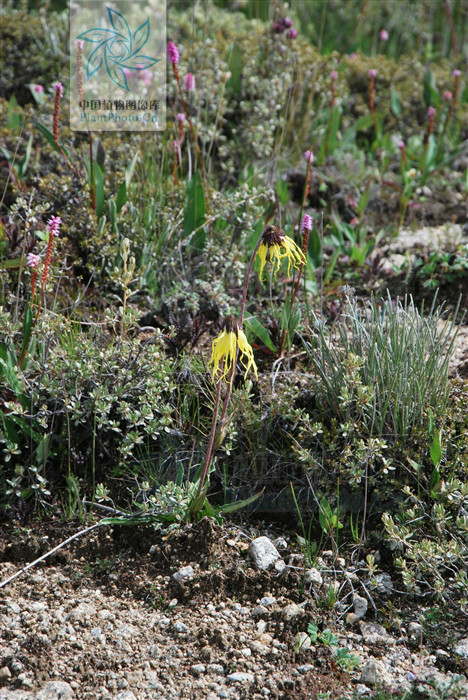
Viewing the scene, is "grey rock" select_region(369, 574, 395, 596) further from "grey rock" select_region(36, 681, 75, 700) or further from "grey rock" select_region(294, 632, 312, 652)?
"grey rock" select_region(36, 681, 75, 700)

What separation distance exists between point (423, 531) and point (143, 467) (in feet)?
3.31

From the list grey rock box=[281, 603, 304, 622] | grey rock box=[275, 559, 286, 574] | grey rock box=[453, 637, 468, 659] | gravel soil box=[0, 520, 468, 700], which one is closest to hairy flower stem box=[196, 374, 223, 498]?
gravel soil box=[0, 520, 468, 700]

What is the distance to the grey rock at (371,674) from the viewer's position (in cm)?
190

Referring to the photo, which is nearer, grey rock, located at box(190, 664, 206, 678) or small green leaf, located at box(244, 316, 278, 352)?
grey rock, located at box(190, 664, 206, 678)

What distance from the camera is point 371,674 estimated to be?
1908 millimetres

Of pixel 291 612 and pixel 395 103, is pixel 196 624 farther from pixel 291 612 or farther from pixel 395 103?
pixel 395 103

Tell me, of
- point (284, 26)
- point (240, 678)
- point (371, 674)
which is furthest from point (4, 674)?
point (284, 26)

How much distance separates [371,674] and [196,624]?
0.53 meters

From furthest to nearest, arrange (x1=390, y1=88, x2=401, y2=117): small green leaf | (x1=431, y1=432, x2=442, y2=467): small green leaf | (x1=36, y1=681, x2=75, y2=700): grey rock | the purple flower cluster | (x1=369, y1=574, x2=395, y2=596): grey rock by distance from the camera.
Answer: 1. (x1=390, y1=88, x2=401, y2=117): small green leaf
2. the purple flower cluster
3. (x1=431, y1=432, x2=442, y2=467): small green leaf
4. (x1=369, y1=574, x2=395, y2=596): grey rock
5. (x1=36, y1=681, x2=75, y2=700): grey rock

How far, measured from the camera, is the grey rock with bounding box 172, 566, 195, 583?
2.22 metres

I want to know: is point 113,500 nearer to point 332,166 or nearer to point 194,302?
point 194,302

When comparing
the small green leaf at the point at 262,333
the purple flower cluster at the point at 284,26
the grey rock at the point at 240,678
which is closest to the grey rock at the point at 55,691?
the grey rock at the point at 240,678

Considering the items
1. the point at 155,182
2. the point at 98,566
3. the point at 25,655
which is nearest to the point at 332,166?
the point at 155,182

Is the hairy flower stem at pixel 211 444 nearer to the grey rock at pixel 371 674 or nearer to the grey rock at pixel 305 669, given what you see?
the grey rock at pixel 305 669
